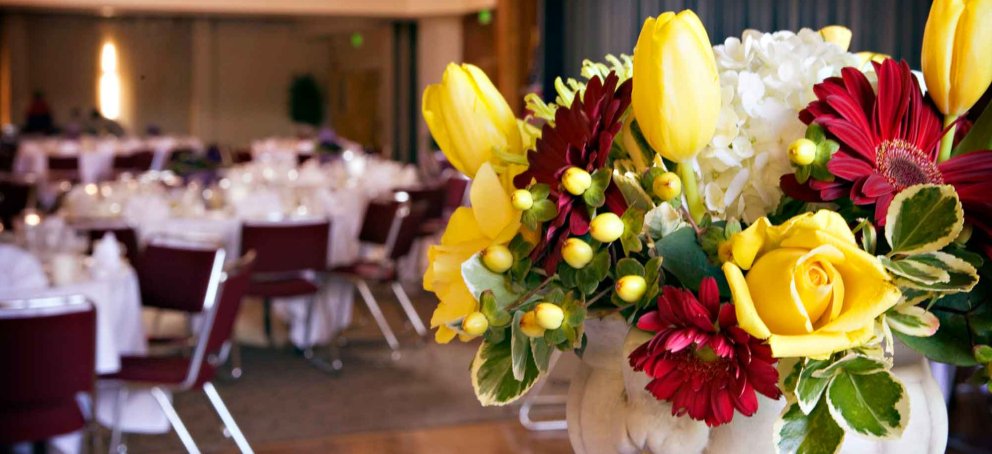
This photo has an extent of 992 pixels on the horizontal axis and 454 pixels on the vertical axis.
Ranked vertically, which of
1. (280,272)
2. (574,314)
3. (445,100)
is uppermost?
(445,100)

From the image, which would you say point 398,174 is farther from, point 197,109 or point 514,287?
point 197,109

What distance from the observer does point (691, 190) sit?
72cm

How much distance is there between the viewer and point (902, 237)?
2.19ft

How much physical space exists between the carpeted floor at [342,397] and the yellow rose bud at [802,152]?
3.95 metres

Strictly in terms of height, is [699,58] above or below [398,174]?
above

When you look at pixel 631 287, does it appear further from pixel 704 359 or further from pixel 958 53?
pixel 958 53

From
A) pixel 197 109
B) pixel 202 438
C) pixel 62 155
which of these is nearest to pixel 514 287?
pixel 202 438

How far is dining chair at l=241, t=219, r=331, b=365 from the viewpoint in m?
6.15

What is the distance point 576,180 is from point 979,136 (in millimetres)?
267

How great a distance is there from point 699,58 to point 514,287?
6.9 inches

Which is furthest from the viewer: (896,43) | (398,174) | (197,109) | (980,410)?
(197,109)

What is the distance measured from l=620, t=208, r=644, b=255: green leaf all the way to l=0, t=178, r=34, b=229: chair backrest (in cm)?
884

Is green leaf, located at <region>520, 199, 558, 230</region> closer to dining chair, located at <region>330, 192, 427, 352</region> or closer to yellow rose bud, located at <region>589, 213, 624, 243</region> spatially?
yellow rose bud, located at <region>589, 213, 624, 243</region>

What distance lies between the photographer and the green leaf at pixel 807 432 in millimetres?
654
